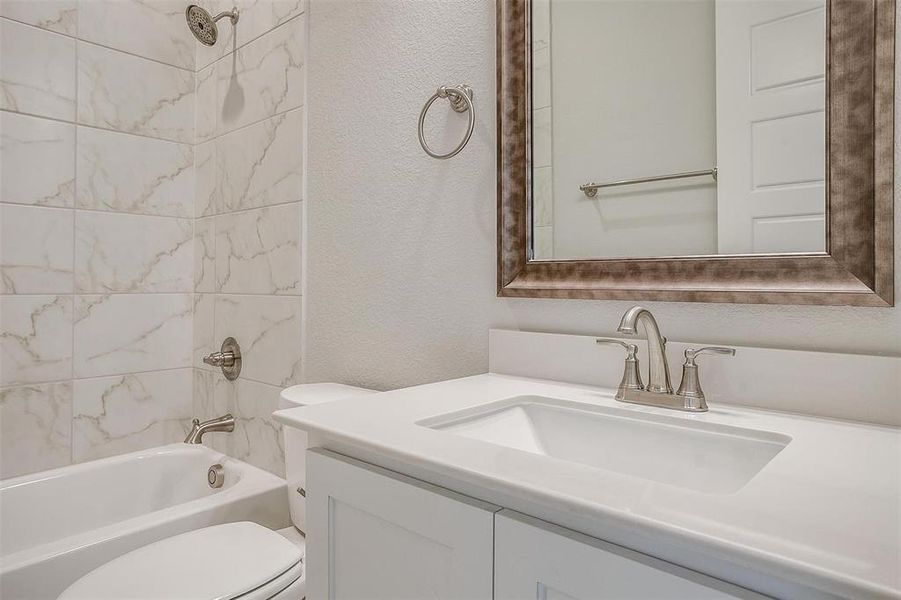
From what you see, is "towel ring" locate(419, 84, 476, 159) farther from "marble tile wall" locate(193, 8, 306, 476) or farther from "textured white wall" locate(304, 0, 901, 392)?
"marble tile wall" locate(193, 8, 306, 476)

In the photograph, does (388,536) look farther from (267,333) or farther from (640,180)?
(267,333)

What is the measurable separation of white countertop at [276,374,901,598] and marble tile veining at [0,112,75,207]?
1.53m

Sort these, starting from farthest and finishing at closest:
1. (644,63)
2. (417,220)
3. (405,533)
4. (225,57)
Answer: (225,57) < (417,220) < (644,63) < (405,533)

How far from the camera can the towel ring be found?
118 centimetres

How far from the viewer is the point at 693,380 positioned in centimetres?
84

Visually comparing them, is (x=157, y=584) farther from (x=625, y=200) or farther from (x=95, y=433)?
(x=625, y=200)

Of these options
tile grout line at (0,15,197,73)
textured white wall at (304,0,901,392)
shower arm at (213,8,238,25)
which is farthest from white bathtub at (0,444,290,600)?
shower arm at (213,8,238,25)

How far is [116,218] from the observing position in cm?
193

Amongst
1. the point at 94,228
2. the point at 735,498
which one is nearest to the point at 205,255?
the point at 94,228

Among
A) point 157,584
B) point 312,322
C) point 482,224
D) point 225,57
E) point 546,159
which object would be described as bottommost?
point 157,584

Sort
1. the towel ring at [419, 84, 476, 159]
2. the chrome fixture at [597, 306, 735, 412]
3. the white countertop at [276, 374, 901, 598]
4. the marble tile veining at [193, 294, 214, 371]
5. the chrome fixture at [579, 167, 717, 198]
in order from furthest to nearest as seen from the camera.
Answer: the marble tile veining at [193, 294, 214, 371], the towel ring at [419, 84, 476, 159], the chrome fixture at [579, 167, 717, 198], the chrome fixture at [597, 306, 735, 412], the white countertop at [276, 374, 901, 598]

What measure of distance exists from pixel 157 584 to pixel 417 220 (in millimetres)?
947

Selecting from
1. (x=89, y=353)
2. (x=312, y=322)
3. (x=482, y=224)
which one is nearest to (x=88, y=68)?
(x=89, y=353)

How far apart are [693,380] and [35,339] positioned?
1943mm
